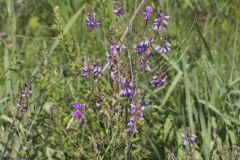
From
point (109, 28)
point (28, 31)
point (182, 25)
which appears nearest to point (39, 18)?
point (28, 31)

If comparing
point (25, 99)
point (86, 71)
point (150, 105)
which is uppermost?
point (86, 71)

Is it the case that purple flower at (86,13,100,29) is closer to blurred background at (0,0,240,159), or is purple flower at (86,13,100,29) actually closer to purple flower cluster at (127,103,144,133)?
blurred background at (0,0,240,159)

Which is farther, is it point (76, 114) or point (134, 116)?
point (76, 114)

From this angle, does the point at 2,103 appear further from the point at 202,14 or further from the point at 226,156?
the point at 202,14

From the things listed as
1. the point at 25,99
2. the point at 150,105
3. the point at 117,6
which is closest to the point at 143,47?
the point at 117,6

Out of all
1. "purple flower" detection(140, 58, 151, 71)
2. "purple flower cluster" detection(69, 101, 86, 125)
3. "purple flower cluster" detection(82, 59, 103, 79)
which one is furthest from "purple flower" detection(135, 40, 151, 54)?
"purple flower cluster" detection(69, 101, 86, 125)

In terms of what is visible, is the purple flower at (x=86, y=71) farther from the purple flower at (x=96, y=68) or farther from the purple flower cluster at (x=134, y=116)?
the purple flower cluster at (x=134, y=116)

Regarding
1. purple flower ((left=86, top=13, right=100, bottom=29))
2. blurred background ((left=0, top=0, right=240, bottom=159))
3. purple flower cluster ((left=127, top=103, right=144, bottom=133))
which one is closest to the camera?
purple flower cluster ((left=127, top=103, right=144, bottom=133))

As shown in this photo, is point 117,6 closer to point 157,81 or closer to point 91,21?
point 91,21
